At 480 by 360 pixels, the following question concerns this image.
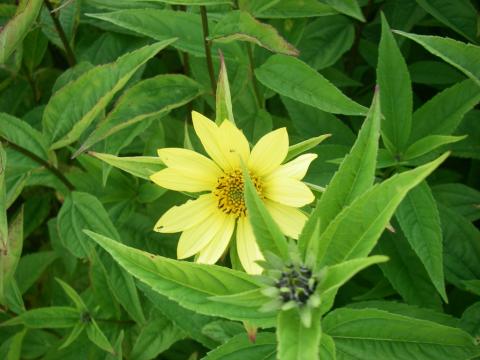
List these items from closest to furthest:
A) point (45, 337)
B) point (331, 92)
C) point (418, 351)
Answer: point (418, 351) → point (331, 92) → point (45, 337)

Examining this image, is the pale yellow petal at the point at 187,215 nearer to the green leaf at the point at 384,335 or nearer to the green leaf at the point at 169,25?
the green leaf at the point at 384,335

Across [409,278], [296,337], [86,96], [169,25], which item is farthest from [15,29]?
[409,278]

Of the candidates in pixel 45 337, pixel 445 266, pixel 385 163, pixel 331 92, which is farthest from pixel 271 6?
pixel 45 337

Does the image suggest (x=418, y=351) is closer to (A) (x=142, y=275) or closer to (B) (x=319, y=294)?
(B) (x=319, y=294)

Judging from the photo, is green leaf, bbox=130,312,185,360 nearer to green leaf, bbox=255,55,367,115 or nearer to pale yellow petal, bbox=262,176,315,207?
pale yellow petal, bbox=262,176,315,207

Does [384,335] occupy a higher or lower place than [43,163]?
lower

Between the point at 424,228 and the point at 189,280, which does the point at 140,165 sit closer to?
the point at 189,280

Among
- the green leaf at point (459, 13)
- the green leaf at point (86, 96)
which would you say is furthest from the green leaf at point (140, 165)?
the green leaf at point (459, 13)
